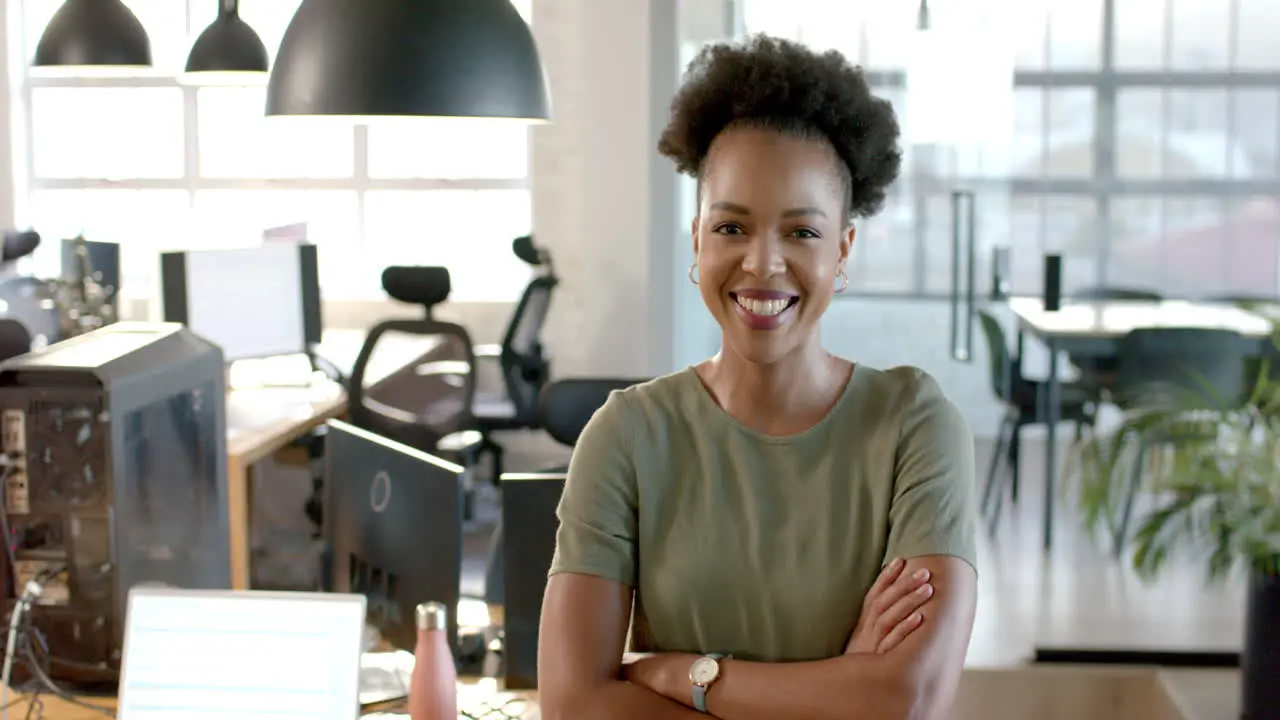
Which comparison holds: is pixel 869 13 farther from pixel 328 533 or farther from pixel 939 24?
pixel 328 533

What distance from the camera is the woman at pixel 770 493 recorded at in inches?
61.5

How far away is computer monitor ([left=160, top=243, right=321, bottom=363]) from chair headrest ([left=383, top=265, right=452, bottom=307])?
0.36 metres

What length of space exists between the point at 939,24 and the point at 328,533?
131 inches

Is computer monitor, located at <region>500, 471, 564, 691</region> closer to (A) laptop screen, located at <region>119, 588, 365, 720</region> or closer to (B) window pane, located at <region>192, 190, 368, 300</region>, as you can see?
A: (A) laptop screen, located at <region>119, 588, 365, 720</region>

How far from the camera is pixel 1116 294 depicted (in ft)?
16.4

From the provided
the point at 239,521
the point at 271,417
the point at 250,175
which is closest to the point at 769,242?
the point at 239,521

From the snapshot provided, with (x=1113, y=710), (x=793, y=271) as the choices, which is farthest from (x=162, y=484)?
(x=1113, y=710)

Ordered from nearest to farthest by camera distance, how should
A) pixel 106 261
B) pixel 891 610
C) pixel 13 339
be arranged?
1. pixel 891 610
2. pixel 13 339
3. pixel 106 261

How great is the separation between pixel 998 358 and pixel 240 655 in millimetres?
3967

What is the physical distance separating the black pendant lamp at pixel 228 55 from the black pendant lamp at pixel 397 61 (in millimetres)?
3185

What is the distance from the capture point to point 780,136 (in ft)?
5.26

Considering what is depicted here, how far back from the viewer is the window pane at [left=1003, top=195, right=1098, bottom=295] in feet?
16.5

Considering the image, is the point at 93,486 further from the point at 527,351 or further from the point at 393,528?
the point at 527,351

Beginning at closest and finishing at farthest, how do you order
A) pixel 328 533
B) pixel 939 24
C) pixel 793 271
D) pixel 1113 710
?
pixel 793 271 → pixel 328 533 → pixel 1113 710 → pixel 939 24
